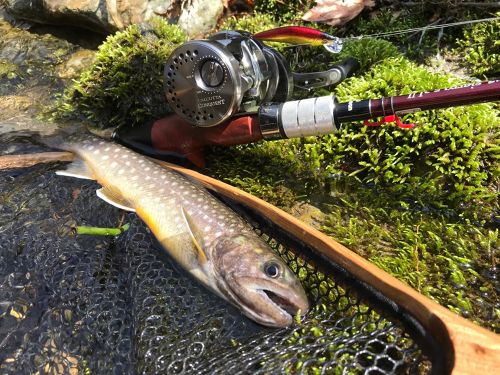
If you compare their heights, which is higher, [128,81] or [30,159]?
[128,81]

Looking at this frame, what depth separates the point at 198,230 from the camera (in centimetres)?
261

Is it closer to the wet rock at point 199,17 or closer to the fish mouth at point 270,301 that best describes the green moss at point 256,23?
the wet rock at point 199,17

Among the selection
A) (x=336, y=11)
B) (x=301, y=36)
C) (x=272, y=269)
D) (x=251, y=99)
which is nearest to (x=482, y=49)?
(x=336, y=11)

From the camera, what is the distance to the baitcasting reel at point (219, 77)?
8.32 ft

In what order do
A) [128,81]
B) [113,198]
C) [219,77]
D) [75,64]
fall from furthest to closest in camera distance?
[75,64] < [128,81] < [113,198] < [219,77]

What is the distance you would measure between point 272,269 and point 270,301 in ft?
0.52

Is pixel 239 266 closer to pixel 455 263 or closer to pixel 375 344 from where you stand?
pixel 375 344

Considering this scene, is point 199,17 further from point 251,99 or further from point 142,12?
point 251,99

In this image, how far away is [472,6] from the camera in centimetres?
366

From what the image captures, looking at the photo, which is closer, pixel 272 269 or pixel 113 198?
pixel 272 269

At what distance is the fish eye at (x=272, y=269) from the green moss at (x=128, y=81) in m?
1.99

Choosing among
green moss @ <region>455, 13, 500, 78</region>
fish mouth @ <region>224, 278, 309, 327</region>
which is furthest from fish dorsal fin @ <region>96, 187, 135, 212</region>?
green moss @ <region>455, 13, 500, 78</region>

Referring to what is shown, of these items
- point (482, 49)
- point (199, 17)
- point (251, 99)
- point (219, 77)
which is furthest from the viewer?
point (199, 17)

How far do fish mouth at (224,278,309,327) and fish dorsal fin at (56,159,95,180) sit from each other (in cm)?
146
